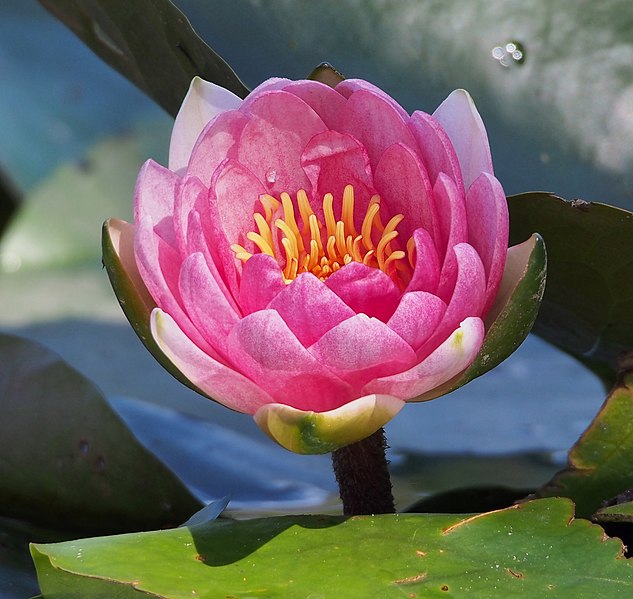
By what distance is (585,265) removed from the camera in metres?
0.66

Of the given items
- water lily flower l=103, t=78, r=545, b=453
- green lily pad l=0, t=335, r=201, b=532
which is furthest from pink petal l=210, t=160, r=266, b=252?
green lily pad l=0, t=335, r=201, b=532

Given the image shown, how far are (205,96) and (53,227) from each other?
2.89 feet

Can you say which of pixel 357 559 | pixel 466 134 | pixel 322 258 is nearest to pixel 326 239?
pixel 322 258

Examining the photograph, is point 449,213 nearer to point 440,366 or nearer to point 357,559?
point 440,366

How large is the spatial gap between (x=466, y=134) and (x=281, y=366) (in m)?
0.20

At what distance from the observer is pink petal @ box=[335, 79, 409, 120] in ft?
1.85

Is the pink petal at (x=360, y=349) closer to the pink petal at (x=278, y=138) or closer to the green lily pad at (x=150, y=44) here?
the pink petal at (x=278, y=138)

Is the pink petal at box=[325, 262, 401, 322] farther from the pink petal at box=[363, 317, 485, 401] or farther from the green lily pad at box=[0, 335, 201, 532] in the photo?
the green lily pad at box=[0, 335, 201, 532]

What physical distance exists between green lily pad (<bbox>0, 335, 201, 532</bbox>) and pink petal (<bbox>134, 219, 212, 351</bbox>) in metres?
0.25

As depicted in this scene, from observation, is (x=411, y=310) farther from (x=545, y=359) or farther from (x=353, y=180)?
(x=545, y=359)

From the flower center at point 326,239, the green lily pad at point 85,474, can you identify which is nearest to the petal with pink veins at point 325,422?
the flower center at point 326,239

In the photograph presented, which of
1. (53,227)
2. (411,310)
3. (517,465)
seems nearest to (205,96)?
(411,310)

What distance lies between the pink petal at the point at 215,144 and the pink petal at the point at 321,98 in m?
0.04

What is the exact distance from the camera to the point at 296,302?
1.59 ft
